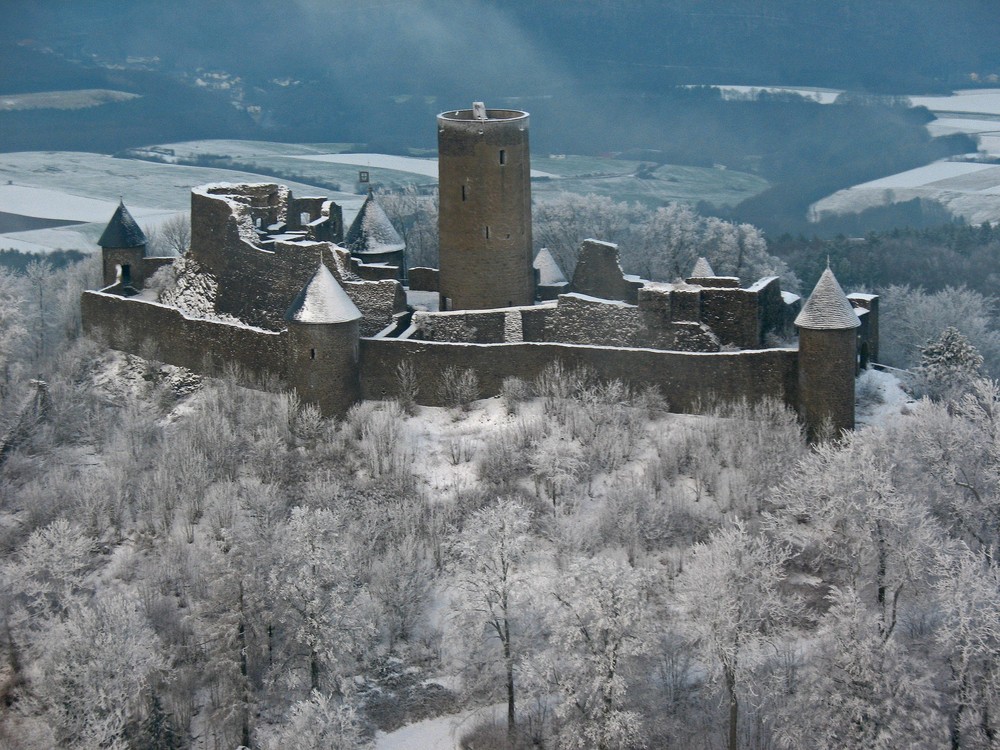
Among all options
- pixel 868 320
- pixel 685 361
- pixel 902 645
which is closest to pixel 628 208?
pixel 868 320

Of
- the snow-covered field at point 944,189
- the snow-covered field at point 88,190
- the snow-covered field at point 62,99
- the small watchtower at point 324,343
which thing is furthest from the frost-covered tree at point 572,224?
the snow-covered field at point 62,99

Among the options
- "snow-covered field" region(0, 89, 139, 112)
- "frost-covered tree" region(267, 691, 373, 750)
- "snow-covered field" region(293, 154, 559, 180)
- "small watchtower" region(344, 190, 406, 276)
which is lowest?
"frost-covered tree" region(267, 691, 373, 750)

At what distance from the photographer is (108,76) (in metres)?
91.2

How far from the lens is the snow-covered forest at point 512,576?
26.1m

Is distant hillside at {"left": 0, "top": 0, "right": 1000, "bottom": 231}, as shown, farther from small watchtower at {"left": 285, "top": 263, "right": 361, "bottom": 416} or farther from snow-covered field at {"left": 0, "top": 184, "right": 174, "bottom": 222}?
small watchtower at {"left": 285, "top": 263, "right": 361, "bottom": 416}

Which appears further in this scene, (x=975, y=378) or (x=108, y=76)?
(x=108, y=76)

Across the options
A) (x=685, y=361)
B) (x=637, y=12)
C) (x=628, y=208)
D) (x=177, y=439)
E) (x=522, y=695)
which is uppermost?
(x=637, y=12)

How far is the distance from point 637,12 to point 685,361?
69.0 meters

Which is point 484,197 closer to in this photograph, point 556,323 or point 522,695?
point 556,323

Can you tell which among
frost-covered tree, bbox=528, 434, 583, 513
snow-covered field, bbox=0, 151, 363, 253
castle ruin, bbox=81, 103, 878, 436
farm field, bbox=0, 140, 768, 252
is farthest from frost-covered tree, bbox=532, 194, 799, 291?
frost-covered tree, bbox=528, 434, 583, 513

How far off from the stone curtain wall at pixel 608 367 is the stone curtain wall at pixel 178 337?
2.83m

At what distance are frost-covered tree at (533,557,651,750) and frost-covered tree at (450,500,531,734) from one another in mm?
1296

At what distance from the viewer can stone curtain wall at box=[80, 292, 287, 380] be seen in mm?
34875

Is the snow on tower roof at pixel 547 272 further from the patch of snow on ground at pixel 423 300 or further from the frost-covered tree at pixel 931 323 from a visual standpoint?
the frost-covered tree at pixel 931 323
